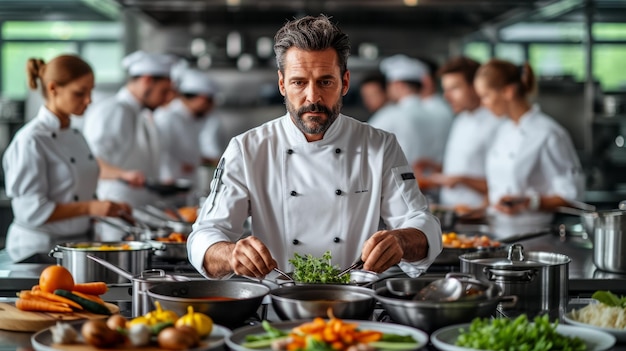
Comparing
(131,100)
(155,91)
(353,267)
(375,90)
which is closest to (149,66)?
(155,91)

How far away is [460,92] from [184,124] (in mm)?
2950

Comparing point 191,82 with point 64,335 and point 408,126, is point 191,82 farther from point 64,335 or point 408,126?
point 64,335

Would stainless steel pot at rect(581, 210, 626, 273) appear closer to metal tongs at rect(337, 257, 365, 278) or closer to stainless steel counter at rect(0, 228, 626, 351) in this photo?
stainless steel counter at rect(0, 228, 626, 351)

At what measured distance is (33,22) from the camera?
10.6m

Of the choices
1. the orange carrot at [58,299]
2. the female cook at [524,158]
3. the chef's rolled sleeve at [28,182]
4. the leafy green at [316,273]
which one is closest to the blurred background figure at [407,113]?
the female cook at [524,158]

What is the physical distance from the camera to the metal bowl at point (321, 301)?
6.74 ft

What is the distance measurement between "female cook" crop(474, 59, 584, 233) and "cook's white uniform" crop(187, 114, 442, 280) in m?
1.79

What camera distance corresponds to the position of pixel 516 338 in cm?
185

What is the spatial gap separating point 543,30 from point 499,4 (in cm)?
342

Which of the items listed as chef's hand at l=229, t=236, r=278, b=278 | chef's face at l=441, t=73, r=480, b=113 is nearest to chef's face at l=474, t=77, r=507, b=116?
chef's face at l=441, t=73, r=480, b=113

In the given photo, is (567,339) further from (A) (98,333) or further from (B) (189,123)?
(B) (189,123)

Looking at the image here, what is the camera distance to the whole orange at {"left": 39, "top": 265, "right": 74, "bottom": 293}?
7.68ft

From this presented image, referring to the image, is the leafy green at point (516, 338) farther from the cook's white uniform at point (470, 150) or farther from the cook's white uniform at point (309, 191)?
the cook's white uniform at point (470, 150)

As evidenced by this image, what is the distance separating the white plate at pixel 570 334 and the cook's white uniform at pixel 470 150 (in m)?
4.35
